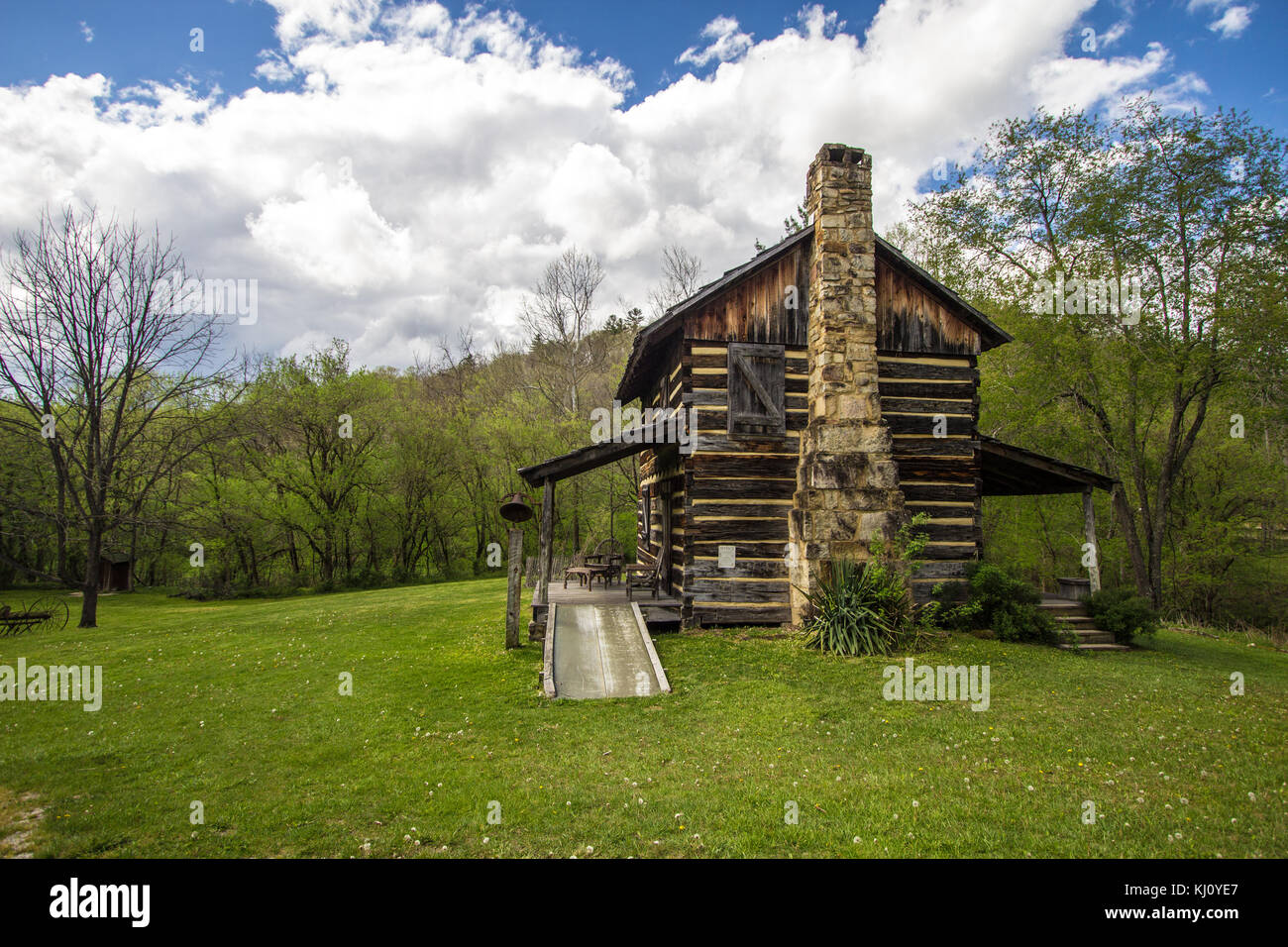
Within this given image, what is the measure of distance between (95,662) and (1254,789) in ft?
53.4

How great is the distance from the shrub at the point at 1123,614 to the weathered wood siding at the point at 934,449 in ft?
8.12

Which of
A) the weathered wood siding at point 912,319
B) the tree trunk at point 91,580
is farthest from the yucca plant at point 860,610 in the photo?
the tree trunk at point 91,580

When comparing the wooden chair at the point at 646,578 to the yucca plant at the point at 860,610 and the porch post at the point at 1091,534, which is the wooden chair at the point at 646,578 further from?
the porch post at the point at 1091,534

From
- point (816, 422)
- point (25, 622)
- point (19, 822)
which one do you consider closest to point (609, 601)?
point (816, 422)

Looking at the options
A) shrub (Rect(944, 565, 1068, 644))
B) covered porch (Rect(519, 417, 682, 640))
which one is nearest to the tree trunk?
covered porch (Rect(519, 417, 682, 640))

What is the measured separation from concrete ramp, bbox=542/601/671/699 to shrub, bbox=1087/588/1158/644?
9467mm

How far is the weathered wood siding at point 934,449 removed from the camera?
12.5m

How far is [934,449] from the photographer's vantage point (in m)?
12.7

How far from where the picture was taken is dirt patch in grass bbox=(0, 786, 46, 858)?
414cm

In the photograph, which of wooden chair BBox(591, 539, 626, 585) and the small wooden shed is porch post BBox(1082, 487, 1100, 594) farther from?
the small wooden shed

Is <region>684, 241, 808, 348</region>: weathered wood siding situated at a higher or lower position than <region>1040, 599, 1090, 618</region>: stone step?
higher
